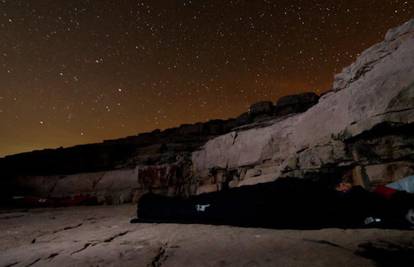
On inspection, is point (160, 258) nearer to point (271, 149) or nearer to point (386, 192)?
point (386, 192)

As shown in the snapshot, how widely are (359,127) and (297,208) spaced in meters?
1.51

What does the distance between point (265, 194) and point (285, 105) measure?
360 cm

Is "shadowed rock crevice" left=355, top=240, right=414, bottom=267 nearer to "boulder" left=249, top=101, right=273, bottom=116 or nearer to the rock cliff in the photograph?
the rock cliff

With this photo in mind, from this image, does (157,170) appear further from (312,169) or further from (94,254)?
(94,254)

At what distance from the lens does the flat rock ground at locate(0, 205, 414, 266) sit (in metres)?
1.30

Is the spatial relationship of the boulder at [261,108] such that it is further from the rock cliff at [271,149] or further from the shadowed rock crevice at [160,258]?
the shadowed rock crevice at [160,258]

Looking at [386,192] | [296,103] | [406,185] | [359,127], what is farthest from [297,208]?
[296,103]

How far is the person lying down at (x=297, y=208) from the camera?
1.85 meters

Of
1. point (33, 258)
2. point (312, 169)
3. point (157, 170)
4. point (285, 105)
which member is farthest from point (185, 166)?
point (33, 258)

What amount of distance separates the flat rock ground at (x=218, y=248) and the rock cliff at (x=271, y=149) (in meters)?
1.45

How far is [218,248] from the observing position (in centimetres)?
160

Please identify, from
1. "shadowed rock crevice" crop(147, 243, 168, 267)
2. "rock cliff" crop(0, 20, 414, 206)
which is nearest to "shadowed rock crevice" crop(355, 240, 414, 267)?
"shadowed rock crevice" crop(147, 243, 168, 267)

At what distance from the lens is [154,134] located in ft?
24.5

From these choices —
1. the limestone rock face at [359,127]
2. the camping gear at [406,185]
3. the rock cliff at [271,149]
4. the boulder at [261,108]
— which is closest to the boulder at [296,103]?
the rock cliff at [271,149]
